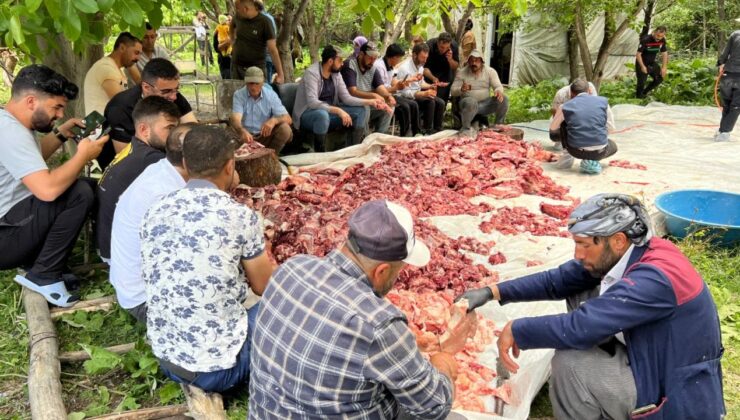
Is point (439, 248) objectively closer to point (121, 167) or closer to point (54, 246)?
point (121, 167)

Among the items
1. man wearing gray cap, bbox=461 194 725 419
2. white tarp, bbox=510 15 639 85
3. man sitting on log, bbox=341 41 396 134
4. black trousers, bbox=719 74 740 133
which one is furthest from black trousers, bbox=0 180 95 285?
white tarp, bbox=510 15 639 85

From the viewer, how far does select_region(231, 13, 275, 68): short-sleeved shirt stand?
30.6 ft

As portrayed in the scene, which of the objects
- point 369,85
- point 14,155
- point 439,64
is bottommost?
point 369,85

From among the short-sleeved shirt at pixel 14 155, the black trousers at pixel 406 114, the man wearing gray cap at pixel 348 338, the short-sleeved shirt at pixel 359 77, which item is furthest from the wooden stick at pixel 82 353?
the black trousers at pixel 406 114

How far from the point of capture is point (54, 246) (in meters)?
4.38

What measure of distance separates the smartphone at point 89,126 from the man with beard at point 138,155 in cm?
108

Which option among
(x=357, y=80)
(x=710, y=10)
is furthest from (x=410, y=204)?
(x=710, y=10)

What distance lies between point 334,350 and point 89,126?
432 cm

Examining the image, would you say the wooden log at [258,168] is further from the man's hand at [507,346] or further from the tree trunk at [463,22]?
the tree trunk at [463,22]

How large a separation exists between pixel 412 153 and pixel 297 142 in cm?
212

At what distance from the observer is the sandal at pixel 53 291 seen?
4.32 meters

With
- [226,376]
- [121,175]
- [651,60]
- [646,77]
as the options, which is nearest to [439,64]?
[646,77]

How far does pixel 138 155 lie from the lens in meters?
4.20

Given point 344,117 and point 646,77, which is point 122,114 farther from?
point 646,77
